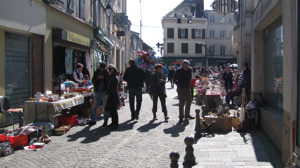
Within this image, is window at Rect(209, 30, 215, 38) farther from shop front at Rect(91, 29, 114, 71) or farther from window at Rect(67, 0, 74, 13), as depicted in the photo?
window at Rect(67, 0, 74, 13)

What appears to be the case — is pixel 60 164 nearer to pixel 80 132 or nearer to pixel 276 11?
pixel 80 132

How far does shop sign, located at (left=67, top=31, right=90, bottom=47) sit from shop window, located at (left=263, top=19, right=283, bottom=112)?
26.2 feet

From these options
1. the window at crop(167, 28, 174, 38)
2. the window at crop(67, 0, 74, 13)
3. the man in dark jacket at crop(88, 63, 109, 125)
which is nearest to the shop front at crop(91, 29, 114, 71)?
the window at crop(67, 0, 74, 13)

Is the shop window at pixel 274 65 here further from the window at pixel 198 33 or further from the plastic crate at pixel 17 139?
the window at pixel 198 33

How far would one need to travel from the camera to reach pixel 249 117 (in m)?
8.52

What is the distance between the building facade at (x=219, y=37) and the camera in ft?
212

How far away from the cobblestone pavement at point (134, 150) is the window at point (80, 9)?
8.41 meters

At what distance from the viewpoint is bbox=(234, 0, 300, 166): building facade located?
4.67 m

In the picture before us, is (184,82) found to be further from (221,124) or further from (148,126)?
(221,124)

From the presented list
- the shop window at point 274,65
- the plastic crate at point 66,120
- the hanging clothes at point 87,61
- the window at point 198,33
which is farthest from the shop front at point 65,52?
the window at point 198,33

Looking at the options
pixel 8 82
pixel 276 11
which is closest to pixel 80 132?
pixel 8 82

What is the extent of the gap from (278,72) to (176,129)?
2.91 m

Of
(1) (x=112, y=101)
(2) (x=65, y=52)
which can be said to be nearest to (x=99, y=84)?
(1) (x=112, y=101)

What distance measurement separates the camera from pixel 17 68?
33.3 feet
